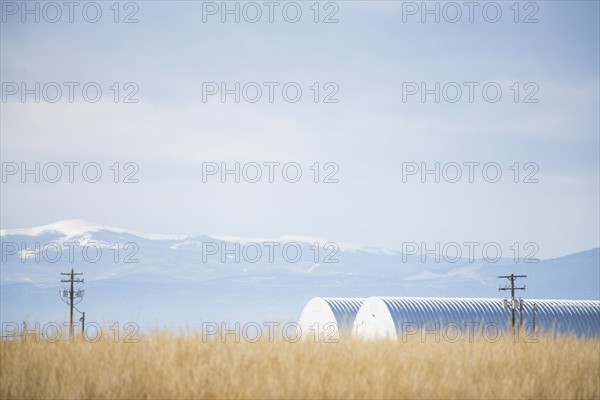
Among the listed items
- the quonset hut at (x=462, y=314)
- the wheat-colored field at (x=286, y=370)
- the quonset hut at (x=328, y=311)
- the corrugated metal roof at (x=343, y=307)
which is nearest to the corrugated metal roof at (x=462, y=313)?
the quonset hut at (x=462, y=314)

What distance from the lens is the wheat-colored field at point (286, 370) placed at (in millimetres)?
12891

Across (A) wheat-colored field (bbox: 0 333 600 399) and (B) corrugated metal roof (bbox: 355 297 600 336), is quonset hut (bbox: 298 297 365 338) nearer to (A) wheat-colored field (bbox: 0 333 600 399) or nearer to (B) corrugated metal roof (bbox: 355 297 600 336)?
(B) corrugated metal roof (bbox: 355 297 600 336)

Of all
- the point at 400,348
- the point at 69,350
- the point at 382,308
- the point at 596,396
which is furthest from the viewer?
the point at 382,308

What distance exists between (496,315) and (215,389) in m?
52.8

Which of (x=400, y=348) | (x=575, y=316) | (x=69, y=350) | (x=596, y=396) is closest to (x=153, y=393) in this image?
(x=69, y=350)

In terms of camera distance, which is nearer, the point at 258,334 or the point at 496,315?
the point at 258,334

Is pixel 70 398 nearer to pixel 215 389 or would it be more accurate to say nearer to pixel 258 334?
pixel 215 389

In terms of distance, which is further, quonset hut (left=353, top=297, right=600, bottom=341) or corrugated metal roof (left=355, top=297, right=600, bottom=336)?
corrugated metal roof (left=355, top=297, right=600, bottom=336)

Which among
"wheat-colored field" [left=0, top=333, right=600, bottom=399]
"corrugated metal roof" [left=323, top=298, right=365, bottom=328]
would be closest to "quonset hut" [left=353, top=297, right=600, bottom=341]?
"corrugated metal roof" [left=323, top=298, right=365, bottom=328]

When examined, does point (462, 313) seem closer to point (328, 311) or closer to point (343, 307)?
point (343, 307)

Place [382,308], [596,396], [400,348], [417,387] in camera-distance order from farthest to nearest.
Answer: [382,308] → [400,348] → [596,396] → [417,387]

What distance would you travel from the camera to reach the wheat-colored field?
12.9 meters

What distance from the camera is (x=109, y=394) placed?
1257 centimetres

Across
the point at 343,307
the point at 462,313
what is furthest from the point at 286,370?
the point at 343,307
